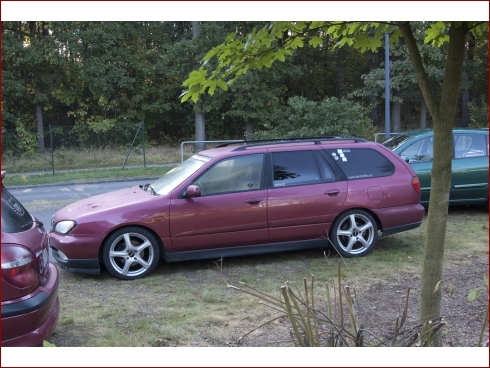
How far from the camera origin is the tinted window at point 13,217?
12.0 ft

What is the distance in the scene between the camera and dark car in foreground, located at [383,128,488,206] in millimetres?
9953

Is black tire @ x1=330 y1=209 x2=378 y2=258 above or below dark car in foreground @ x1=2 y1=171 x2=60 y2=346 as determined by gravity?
below

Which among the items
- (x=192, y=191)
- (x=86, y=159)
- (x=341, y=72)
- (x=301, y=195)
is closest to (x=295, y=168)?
(x=301, y=195)

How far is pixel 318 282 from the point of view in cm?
620

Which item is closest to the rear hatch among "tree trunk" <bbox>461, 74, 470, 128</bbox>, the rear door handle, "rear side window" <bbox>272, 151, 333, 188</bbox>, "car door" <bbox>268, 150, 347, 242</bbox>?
the rear door handle

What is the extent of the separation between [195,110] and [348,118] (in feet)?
35.5

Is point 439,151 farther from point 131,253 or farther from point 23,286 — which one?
point 131,253

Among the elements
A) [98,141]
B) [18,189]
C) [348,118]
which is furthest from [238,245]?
[98,141]

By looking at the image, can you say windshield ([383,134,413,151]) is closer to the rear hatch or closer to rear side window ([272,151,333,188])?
rear side window ([272,151,333,188])

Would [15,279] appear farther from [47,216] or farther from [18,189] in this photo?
[18,189]

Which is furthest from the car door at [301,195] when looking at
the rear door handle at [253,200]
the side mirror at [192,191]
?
the side mirror at [192,191]

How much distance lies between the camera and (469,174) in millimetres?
9984

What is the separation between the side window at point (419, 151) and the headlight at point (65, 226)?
6.53 m

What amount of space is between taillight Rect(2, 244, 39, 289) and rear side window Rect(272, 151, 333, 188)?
3971 millimetres
